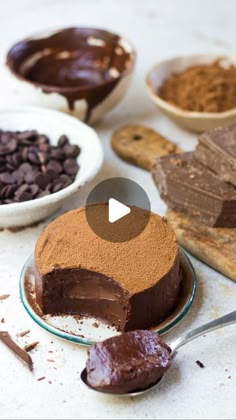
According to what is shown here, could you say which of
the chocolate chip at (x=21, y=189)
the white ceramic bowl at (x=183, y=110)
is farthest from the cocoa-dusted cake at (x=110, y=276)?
the white ceramic bowl at (x=183, y=110)

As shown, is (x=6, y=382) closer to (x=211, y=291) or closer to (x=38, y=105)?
(x=211, y=291)

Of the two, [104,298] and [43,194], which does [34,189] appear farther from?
[104,298]

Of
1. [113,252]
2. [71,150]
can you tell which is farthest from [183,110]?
[113,252]

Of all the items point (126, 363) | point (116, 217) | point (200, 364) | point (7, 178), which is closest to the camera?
point (126, 363)

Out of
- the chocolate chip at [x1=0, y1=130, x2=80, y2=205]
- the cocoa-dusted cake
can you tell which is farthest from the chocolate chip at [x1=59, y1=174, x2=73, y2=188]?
the cocoa-dusted cake

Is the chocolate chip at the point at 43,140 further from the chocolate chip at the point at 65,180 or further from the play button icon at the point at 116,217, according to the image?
the play button icon at the point at 116,217
